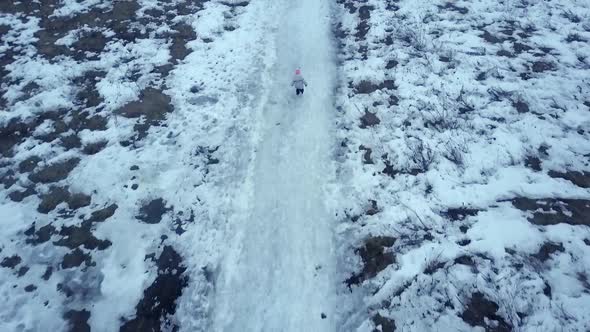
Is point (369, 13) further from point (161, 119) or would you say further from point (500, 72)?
point (161, 119)

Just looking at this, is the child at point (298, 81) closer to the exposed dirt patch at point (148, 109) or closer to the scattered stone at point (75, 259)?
the exposed dirt patch at point (148, 109)

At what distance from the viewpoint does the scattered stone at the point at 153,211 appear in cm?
920

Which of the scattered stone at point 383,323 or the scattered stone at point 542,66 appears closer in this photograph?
the scattered stone at point 383,323

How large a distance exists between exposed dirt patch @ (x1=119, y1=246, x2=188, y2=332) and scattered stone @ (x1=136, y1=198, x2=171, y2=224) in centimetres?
93

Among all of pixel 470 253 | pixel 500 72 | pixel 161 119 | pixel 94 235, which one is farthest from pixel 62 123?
pixel 500 72

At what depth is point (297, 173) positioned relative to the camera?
1041cm

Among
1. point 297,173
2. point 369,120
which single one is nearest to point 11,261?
point 297,173

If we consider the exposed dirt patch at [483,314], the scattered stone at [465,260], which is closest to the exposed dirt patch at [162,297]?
the exposed dirt patch at [483,314]

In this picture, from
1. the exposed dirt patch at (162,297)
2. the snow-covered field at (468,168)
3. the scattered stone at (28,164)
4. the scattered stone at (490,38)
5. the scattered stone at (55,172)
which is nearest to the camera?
the snow-covered field at (468,168)

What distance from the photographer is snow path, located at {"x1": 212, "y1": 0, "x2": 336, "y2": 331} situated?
26.1 ft

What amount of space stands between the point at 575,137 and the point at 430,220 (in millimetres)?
5022

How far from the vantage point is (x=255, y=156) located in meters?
10.9

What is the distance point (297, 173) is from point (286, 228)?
6.09 feet

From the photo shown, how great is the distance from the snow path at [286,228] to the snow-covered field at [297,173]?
5 cm
